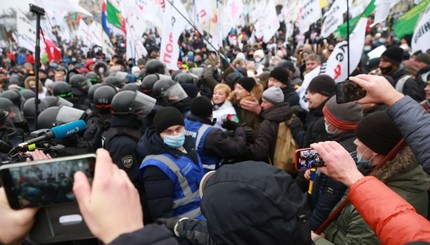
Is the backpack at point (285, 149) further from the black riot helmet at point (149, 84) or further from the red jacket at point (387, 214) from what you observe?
the red jacket at point (387, 214)

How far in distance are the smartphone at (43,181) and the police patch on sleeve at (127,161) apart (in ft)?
7.16

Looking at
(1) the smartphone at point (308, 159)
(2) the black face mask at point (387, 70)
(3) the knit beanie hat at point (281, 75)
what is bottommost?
(2) the black face mask at point (387, 70)

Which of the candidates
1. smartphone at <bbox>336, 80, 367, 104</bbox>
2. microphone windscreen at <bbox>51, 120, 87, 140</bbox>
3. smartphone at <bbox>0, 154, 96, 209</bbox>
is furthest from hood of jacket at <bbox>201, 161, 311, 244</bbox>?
microphone windscreen at <bbox>51, 120, 87, 140</bbox>

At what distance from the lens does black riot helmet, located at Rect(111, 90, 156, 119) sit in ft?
11.4

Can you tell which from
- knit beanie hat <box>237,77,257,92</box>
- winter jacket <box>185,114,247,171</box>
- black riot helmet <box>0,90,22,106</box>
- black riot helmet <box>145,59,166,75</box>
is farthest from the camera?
black riot helmet <box>145,59,166,75</box>

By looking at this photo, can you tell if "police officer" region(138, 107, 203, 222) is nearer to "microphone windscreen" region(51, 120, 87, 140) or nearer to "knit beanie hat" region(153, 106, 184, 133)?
"knit beanie hat" region(153, 106, 184, 133)

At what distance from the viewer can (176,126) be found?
3.04 metres

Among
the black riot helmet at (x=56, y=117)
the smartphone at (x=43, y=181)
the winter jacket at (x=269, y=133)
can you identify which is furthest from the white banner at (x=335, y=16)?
the smartphone at (x=43, y=181)

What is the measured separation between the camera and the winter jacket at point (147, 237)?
2.66ft

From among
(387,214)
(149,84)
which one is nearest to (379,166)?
(387,214)

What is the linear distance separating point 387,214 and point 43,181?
136cm

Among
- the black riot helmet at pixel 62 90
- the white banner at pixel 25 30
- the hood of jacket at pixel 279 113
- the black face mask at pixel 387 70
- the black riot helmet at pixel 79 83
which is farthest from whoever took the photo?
the white banner at pixel 25 30

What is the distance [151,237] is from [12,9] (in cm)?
4346

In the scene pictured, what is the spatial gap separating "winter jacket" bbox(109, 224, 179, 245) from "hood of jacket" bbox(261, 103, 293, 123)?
339 centimetres
